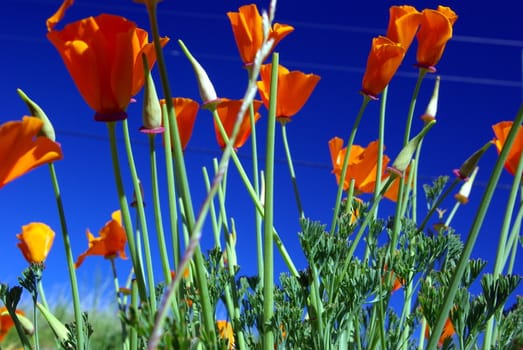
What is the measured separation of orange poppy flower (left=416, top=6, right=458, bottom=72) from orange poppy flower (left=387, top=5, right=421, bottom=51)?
2 cm

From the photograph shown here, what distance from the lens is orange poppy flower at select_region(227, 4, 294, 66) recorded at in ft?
4.15

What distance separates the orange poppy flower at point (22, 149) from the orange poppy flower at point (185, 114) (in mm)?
372

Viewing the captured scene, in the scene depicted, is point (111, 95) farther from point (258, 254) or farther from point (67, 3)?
point (258, 254)

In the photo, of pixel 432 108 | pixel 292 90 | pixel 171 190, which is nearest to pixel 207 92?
pixel 171 190

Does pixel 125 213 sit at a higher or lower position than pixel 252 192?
lower

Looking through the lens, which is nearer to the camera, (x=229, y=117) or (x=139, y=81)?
(x=139, y=81)

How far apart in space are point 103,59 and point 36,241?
2.10 feet

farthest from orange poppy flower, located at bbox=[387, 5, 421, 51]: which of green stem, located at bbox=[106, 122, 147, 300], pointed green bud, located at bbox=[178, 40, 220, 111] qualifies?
green stem, located at bbox=[106, 122, 147, 300]

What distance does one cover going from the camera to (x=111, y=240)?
1755mm

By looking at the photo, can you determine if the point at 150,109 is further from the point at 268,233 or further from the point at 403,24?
the point at 403,24

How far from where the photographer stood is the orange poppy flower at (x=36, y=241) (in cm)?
131

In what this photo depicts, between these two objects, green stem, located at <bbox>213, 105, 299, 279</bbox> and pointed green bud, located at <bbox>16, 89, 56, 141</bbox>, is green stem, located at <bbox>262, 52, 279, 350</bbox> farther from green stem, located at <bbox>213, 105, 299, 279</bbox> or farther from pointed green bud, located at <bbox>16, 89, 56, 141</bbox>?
pointed green bud, located at <bbox>16, 89, 56, 141</bbox>

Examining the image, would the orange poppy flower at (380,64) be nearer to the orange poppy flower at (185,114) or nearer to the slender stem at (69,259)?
the orange poppy flower at (185,114)

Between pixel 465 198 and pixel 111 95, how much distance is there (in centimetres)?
135
